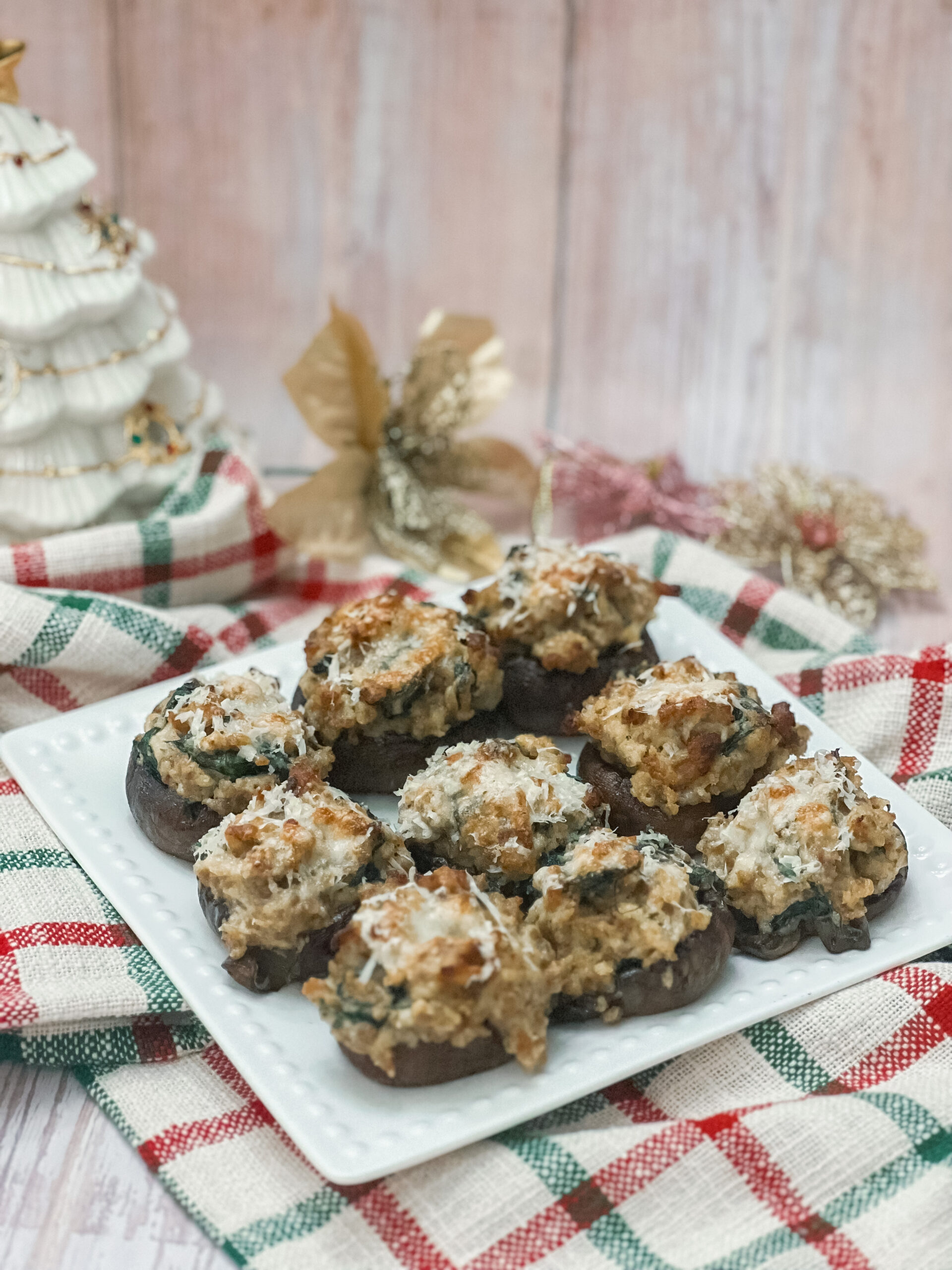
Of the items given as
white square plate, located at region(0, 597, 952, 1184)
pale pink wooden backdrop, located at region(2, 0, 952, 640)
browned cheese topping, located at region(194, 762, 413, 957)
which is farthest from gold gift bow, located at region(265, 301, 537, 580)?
browned cheese topping, located at region(194, 762, 413, 957)

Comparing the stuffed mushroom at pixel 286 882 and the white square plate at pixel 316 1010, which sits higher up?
the stuffed mushroom at pixel 286 882

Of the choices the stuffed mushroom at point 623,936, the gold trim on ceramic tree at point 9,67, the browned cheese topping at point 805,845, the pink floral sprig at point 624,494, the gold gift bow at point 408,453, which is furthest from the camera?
the pink floral sprig at point 624,494

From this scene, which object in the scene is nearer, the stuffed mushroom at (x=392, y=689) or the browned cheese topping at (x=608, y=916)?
the browned cheese topping at (x=608, y=916)

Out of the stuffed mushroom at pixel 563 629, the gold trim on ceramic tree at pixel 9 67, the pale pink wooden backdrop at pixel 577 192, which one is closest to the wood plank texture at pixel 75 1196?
the stuffed mushroom at pixel 563 629

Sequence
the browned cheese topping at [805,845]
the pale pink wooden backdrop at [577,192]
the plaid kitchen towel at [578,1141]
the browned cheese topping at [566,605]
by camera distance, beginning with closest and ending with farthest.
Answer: the plaid kitchen towel at [578,1141], the browned cheese topping at [805,845], the browned cheese topping at [566,605], the pale pink wooden backdrop at [577,192]


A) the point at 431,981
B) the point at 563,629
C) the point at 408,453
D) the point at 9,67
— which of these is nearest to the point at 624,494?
the point at 408,453

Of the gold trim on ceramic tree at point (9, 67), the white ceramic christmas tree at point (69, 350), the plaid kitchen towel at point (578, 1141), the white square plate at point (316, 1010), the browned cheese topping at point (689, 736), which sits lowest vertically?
the plaid kitchen towel at point (578, 1141)

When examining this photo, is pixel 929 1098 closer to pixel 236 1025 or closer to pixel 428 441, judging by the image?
pixel 236 1025

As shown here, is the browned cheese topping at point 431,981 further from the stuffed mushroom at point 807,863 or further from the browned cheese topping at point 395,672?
the browned cheese topping at point 395,672
